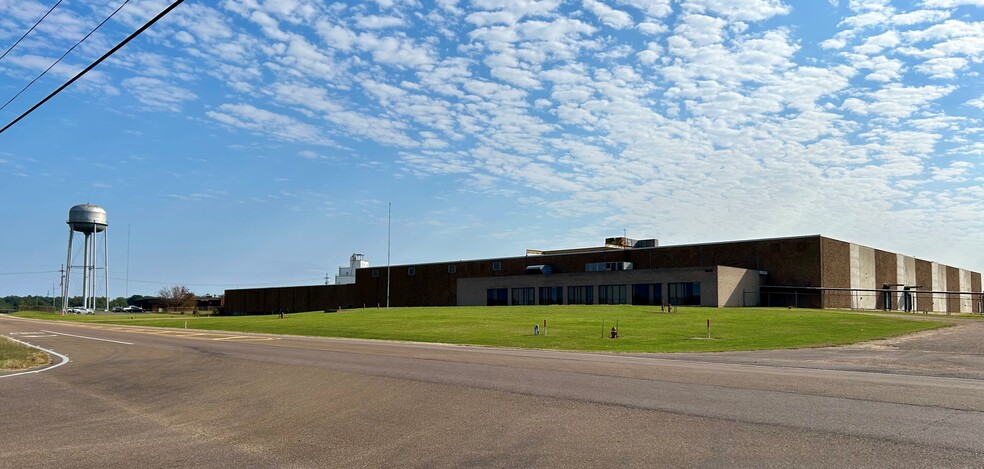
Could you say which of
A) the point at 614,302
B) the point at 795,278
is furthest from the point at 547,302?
the point at 795,278

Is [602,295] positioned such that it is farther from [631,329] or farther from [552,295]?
[631,329]

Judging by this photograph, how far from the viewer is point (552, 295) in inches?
3590

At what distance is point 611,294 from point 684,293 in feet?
32.4

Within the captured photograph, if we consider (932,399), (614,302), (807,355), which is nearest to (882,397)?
(932,399)

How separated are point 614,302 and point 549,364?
6400 centimetres

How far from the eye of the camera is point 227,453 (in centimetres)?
934

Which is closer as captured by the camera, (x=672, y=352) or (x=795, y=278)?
(x=672, y=352)

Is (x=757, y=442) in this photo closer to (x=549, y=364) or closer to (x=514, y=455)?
(x=514, y=455)

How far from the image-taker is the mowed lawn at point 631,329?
35750 millimetres

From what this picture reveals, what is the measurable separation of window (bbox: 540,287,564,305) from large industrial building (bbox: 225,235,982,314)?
14 cm

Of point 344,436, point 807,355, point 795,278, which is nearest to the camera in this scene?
point 344,436

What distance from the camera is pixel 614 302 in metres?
83.6

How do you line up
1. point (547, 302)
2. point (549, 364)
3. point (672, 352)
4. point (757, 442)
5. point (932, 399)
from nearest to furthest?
1. point (757, 442)
2. point (932, 399)
3. point (549, 364)
4. point (672, 352)
5. point (547, 302)

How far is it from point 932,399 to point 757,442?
5.69 meters
